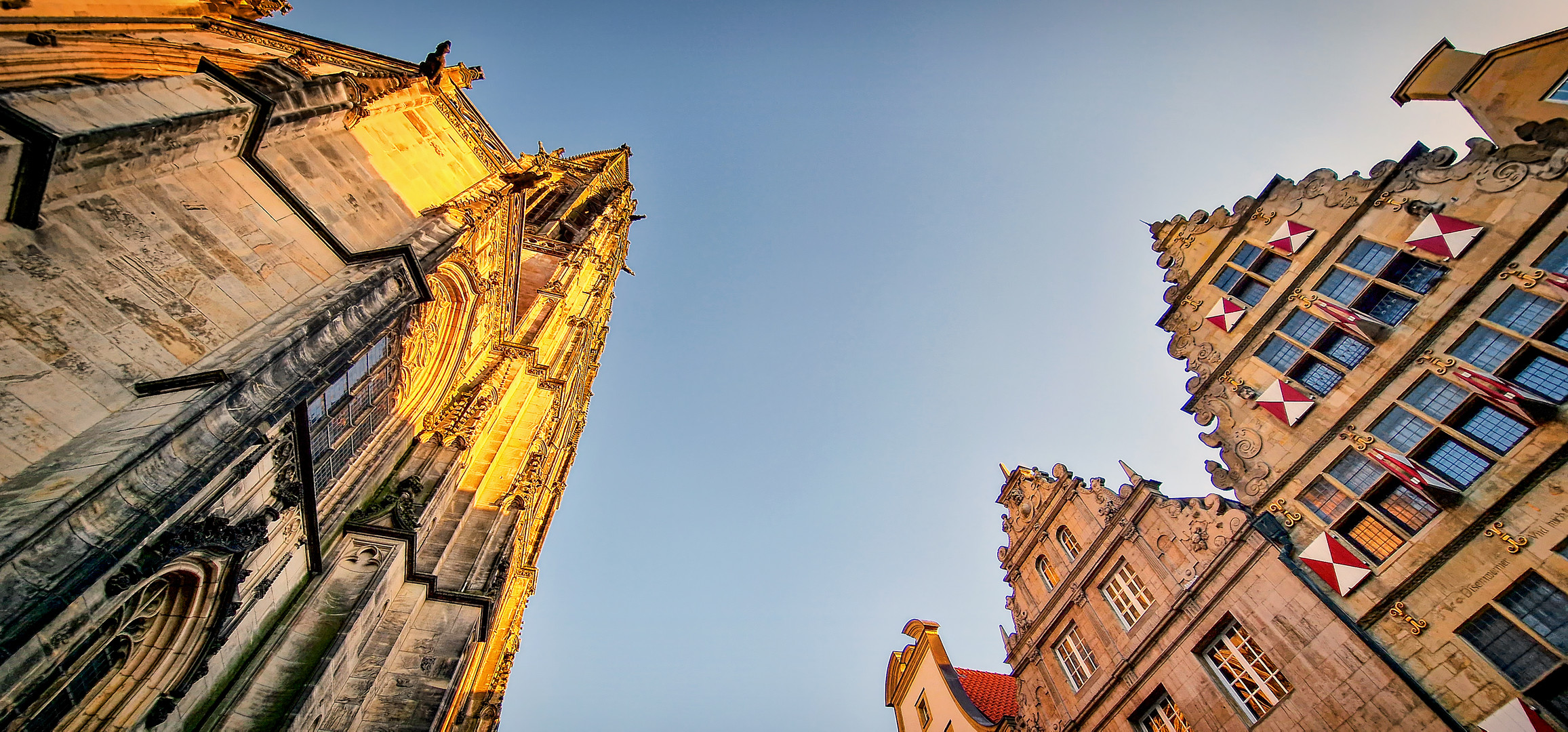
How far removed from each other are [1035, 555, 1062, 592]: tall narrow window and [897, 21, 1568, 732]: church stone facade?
0.91 metres

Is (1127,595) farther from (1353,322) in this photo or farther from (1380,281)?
(1380,281)

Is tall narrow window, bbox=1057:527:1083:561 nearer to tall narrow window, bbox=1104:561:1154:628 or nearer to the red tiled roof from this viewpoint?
tall narrow window, bbox=1104:561:1154:628

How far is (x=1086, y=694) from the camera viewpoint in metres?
11.0

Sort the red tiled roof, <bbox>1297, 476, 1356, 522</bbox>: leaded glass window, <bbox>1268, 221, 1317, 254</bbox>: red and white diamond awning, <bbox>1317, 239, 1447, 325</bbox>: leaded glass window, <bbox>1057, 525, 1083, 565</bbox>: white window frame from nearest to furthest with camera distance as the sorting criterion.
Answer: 1. <bbox>1297, 476, 1356, 522</bbox>: leaded glass window
2. <bbox>1317, 239, 1447, 325</bbox>: leaded glass window
3. <bbox>1268, 221, 1317, 254</bbox>: red and white diamond awning
4. <bbox>1057, 525, 1083, 565</bbox>: white window frame
5. the red tiled roof

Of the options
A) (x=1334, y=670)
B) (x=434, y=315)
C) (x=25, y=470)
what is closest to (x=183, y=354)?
(x=25, y=470)

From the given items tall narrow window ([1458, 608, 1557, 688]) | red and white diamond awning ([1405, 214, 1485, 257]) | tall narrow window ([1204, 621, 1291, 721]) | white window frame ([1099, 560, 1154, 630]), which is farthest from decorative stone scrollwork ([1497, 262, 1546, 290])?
white window frame ([1099, 560, 1154, 630])

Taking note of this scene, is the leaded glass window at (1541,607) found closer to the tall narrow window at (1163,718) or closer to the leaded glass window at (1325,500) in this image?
the leaded glass window at (1325,500)

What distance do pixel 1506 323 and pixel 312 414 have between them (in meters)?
14.8

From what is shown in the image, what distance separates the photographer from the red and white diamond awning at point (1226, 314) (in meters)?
11.2

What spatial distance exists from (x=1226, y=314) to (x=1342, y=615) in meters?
5.63


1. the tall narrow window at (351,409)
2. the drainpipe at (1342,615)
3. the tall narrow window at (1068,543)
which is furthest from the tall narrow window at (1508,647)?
the tall narrow window at (351,409)

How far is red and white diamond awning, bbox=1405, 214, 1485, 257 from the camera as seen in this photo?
26.8ft

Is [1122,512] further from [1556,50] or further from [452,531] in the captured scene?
[452,531]

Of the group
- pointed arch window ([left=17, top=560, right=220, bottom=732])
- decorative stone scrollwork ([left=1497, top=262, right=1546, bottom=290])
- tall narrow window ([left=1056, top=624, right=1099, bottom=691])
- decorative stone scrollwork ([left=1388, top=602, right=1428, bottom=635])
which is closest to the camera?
pointed arch window ([left=17, top=560, right=220, bottom=732])
